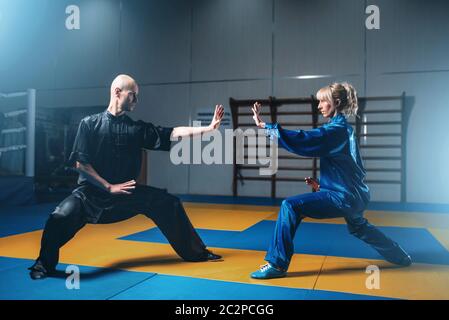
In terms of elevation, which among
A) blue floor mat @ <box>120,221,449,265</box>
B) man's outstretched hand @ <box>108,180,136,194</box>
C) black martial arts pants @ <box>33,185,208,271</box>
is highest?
man's outstretched hand @ <box>108,180,136,194</box>

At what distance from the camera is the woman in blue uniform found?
2.55 meters

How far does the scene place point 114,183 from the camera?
2.74m

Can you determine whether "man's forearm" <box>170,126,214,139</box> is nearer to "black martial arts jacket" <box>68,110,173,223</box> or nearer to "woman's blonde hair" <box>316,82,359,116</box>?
"black martial arts jacket" <box>68,110,173,223</box>

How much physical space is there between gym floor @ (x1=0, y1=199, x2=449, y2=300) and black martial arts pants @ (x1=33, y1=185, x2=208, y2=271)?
0.13 m

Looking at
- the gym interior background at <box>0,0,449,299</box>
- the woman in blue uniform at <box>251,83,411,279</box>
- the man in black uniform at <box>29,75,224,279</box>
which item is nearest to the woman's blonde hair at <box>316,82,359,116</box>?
the woman in blue uniform at <box>251,83,411,279</box>

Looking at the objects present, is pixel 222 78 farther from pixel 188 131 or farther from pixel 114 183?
pixel 114 183

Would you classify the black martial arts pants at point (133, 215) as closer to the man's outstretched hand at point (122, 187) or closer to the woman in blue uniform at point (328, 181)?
the man's outstretched hand at point (122, 187)

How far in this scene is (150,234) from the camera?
4258 millimetres

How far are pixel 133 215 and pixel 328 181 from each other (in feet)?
4.61

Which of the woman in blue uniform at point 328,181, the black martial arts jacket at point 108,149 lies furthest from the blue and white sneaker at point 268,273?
the black martial arts jacket at point 108,149

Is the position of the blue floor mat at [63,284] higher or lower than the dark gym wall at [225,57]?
lower

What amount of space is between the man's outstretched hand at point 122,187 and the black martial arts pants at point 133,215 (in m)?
0.13

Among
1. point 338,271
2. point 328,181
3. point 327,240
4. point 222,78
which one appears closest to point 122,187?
point 328,181

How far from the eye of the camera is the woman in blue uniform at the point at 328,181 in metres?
2.55
